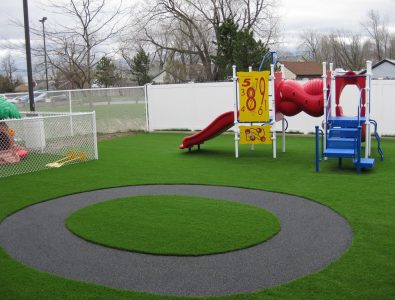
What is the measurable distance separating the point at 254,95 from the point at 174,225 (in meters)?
5.72

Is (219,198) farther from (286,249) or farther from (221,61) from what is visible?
(221,61)

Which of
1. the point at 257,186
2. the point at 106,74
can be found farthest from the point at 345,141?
the point at 106,74

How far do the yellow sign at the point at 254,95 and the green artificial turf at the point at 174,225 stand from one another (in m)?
4.23

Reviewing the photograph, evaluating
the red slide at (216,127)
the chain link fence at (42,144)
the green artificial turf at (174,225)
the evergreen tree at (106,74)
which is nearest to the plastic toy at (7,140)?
the chain link fence at (42,144)

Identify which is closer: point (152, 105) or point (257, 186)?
point (257, 186)

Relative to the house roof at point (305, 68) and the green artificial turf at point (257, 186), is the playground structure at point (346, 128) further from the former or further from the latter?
the house roof at point (305, 68)

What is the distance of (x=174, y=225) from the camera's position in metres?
5.96

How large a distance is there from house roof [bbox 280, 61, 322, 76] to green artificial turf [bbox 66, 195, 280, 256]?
5739cm

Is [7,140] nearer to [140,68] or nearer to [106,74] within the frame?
[106,74]

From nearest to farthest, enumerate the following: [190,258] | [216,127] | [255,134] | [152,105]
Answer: [190,258] → [255,134] → [216,127] → [152,105]

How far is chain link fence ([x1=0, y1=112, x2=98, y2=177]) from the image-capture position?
1066 cm

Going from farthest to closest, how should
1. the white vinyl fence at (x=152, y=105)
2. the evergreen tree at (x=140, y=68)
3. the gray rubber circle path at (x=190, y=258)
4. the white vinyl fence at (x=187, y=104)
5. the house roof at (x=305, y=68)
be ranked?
the house roof at (x=305, y=68)
the evergreen tree at (x=140, y=68)
the white vinyl fence at (x=187, y=104)
the white vinyl fence at (x=152, y=105)
the gray rubber circle path at (x=190, y=258)

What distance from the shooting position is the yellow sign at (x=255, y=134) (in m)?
10.8

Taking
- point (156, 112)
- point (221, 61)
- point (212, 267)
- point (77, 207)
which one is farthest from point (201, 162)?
point (221, 61)
